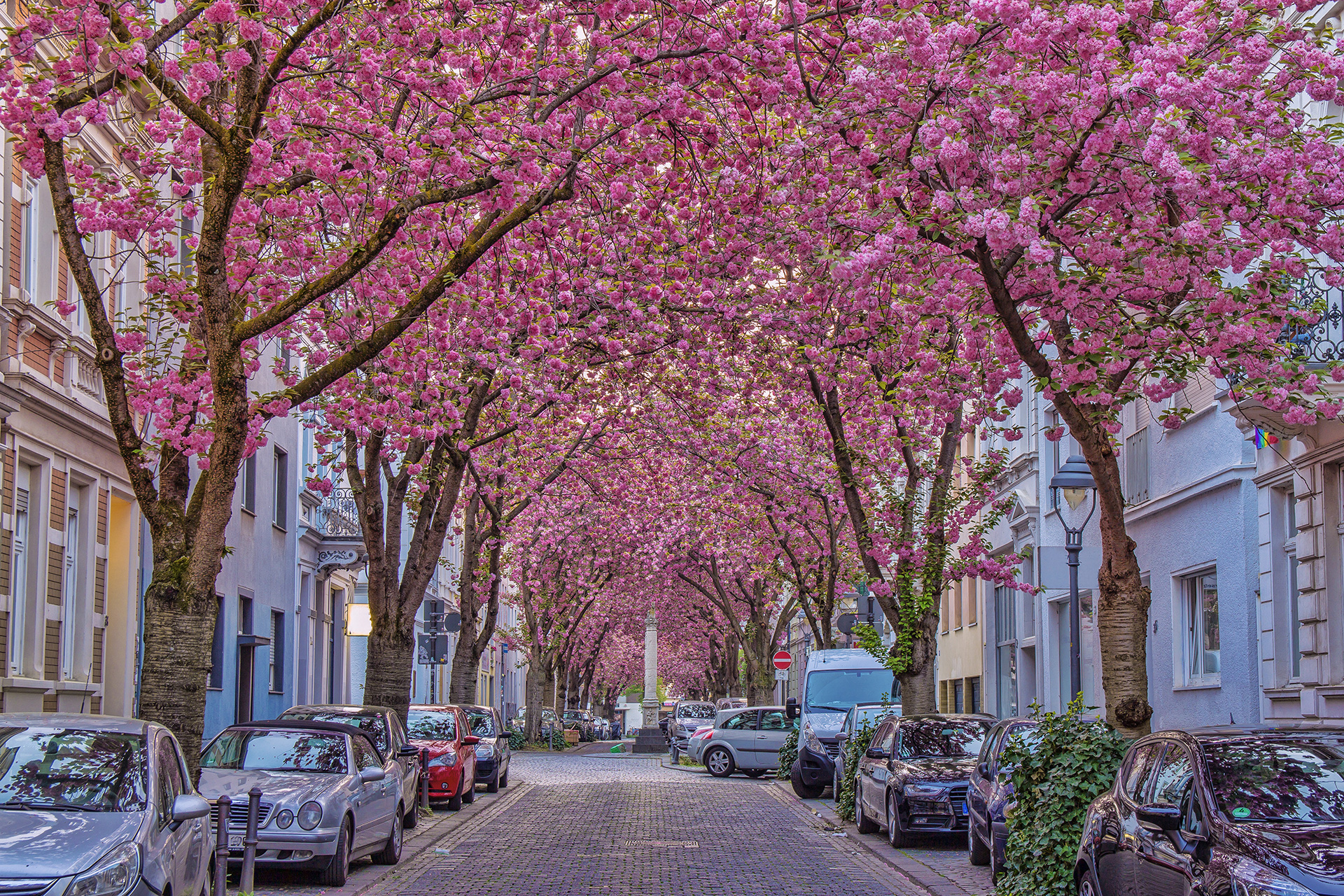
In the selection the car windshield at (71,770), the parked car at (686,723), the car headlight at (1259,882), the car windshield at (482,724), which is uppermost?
the car windshield at (71,770)

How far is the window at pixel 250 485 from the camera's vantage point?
2738cm

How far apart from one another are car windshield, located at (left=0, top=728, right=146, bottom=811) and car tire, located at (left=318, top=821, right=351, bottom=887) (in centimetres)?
480

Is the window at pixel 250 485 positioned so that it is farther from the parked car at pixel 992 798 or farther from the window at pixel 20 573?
the parked car at pixel 992 798

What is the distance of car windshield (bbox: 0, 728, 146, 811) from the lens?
844 cm

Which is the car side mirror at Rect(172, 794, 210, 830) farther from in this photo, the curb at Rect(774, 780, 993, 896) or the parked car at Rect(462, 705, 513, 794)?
the parked car at Rect(462, 705, 513, 794)

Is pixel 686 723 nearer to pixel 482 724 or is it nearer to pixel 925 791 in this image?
pixel 482 724

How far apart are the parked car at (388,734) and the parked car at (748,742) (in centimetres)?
1675

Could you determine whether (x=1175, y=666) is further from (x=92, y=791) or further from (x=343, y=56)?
(x=92, y=791)

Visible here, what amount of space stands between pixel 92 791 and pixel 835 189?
735 cm

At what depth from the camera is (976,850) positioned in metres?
15.3

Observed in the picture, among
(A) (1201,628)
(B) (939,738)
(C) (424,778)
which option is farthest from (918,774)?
(C) (424,778)

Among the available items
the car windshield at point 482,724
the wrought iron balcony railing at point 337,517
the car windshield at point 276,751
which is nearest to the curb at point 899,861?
the car windshield at point 276,751

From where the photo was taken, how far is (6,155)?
15984 mm

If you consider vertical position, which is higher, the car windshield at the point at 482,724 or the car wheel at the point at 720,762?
the car windshield at the point at 482,724
